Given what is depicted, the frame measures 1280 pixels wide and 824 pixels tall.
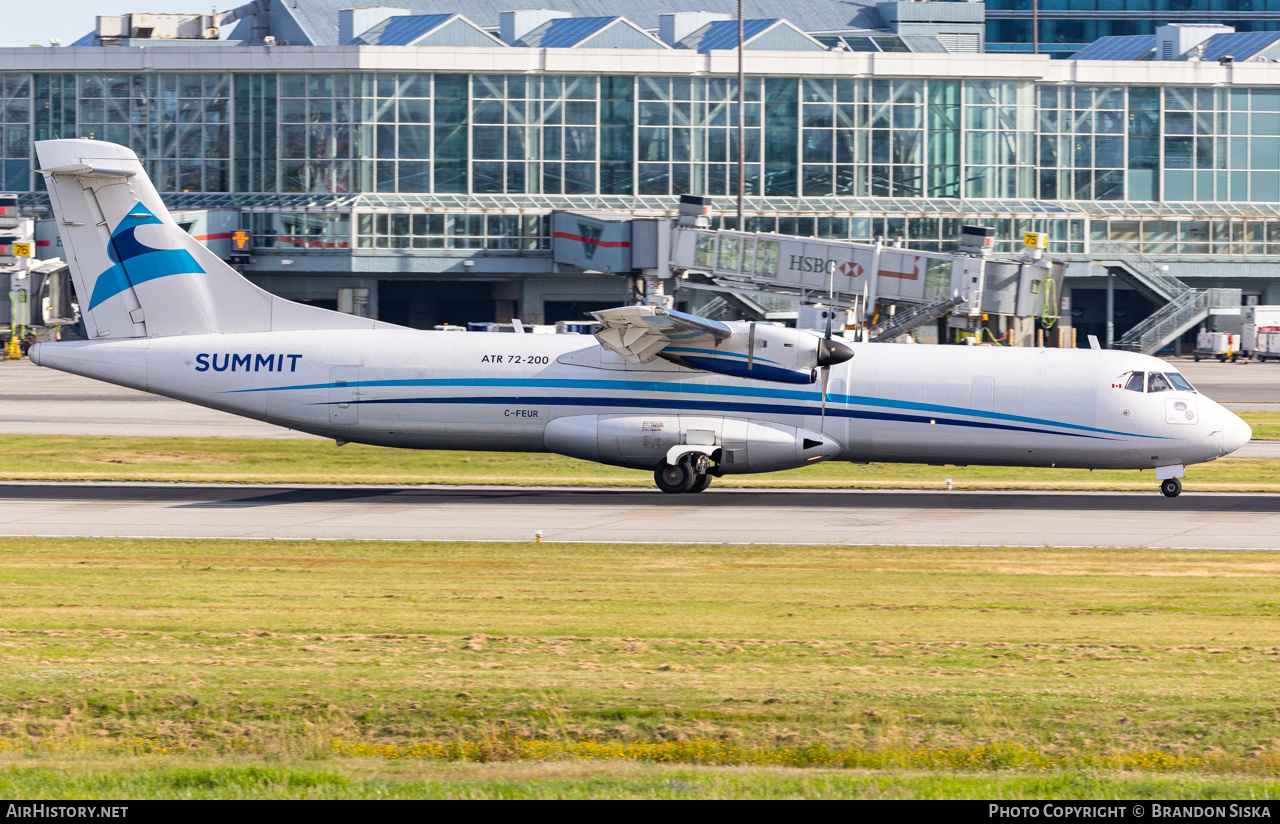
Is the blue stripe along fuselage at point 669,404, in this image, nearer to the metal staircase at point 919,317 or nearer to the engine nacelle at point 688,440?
the engine nacelle at point 688,440

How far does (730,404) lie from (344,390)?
854 centimetres

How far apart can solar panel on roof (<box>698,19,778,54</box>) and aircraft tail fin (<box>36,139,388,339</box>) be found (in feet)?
191

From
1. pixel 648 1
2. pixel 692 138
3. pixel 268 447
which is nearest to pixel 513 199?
pixel 692 138

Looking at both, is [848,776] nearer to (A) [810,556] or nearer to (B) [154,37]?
(A) [810,556]

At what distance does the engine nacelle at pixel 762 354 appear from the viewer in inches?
1173

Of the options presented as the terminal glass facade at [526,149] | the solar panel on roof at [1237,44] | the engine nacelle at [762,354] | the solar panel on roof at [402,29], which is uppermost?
the solar panel on roof at [1237,44]

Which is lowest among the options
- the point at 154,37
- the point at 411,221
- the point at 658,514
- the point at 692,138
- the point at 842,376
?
the point at 658,514

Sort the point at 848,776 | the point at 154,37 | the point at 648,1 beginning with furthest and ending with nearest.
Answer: the point at 648,1 < the point at 154,37 < the point at 848,776

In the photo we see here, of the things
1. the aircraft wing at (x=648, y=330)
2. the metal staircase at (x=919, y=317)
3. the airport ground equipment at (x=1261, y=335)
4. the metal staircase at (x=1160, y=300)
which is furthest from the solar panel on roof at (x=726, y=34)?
the aircraft wing at (x=648, y=330)

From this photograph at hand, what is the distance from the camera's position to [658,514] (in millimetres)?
27922

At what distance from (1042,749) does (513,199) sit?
73716 mm

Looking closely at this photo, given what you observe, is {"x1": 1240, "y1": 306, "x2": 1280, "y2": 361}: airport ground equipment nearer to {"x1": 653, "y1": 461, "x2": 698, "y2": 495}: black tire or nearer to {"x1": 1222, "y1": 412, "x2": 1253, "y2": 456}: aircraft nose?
{"x1": 1222, "y1": 412, "x2": 1253, "y2": 456}: aircraft nose

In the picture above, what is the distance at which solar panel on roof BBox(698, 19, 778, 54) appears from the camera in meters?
85.6

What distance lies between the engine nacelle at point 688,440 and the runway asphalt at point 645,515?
902 millimetres
